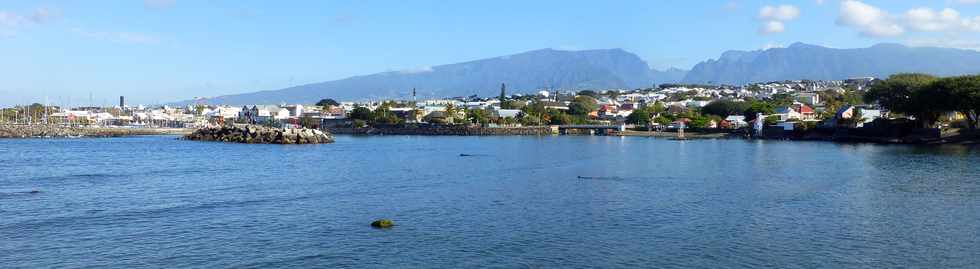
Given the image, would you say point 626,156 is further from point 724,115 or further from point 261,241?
point 724,115

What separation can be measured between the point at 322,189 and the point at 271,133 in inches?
1427

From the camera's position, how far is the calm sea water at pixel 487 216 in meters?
12.9

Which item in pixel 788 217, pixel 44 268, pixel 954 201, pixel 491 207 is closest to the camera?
pixel 44 268

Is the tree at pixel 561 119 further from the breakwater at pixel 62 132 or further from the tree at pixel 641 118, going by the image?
the breakwater at pixel 62 132

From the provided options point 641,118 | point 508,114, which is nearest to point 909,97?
point 641,118

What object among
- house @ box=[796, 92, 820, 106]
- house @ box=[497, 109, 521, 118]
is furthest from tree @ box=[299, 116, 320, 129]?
house @ box=[796, 92, 820, 106]

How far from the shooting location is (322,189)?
22547 mm

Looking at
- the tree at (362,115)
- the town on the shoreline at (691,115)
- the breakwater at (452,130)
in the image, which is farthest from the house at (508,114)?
the tree at (362,115)

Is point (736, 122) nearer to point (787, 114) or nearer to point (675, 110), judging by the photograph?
point (787, 114)

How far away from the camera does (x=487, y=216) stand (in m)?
17.2

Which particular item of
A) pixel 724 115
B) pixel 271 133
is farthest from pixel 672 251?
pixel 724 115

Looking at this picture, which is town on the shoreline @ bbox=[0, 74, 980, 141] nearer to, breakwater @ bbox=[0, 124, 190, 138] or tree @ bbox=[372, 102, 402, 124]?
tree @ bbox=[372, 102, 402, 124]

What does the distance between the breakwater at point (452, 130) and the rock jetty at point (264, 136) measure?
26663mm

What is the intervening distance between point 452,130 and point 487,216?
69.7 metres
